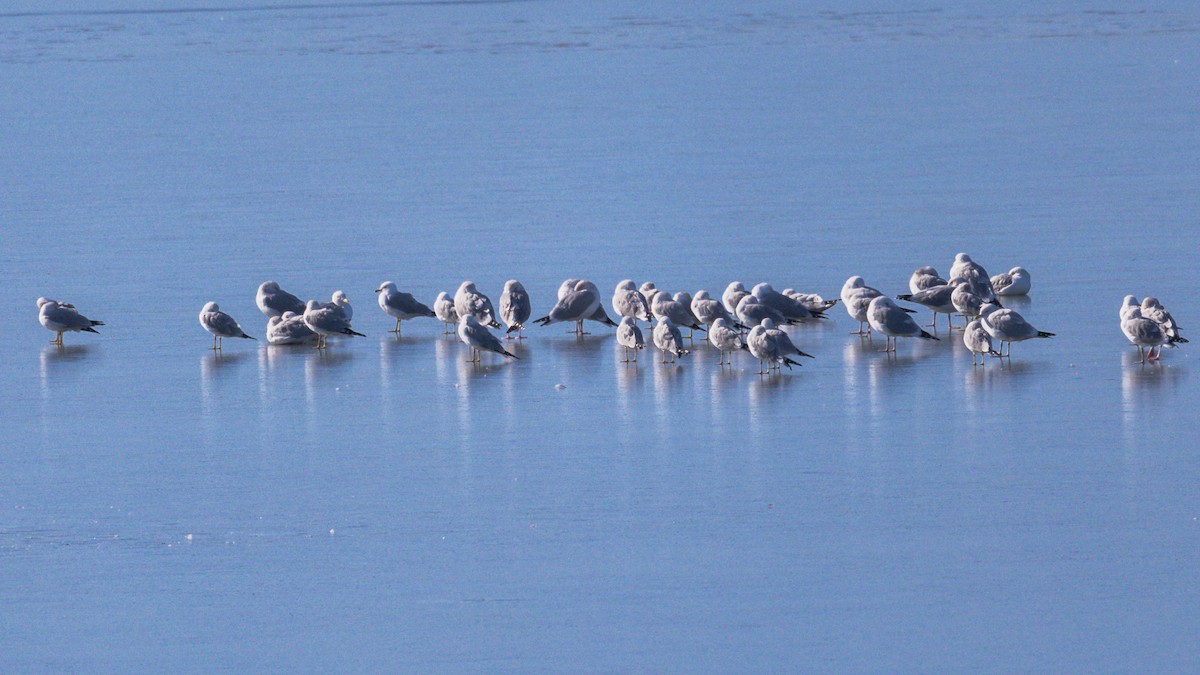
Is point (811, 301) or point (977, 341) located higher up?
point (811, 301)

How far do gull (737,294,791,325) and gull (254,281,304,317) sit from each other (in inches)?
128

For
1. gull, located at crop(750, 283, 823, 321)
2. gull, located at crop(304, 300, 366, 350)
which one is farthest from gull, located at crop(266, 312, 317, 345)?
gull, located at crop(750, 283, 823, 321)

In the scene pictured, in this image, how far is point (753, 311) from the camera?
1305 cm

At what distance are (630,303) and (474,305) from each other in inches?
43.1

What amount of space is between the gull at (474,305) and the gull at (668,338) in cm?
134

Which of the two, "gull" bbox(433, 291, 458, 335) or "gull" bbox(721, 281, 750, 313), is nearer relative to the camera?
"gull" bbox(721, 281, 750, 313)

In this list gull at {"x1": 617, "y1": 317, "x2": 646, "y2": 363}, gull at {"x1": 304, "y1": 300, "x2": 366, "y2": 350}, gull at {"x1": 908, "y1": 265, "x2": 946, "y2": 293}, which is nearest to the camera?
gull at {"x1": 617, "y1": 317, "x2": 646, "y2": 363}

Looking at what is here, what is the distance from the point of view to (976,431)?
1030 cm

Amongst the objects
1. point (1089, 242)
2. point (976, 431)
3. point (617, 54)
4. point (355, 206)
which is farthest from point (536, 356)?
point (617, 54)

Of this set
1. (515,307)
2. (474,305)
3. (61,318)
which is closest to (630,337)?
(515,307)

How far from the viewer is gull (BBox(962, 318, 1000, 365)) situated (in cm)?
1224

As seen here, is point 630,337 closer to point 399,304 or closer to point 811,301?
point 811,301

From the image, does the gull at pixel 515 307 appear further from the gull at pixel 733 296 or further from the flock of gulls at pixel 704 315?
the gull at pixel 733 296

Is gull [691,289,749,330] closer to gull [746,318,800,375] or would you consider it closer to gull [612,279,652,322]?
gull [612,279,652,322]
